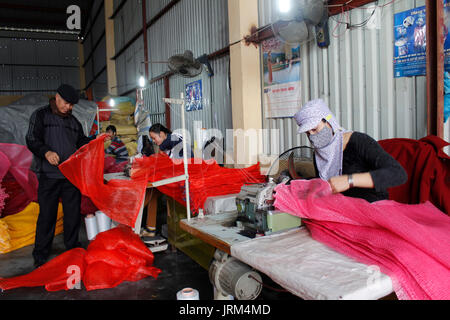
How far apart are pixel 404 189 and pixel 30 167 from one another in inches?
156

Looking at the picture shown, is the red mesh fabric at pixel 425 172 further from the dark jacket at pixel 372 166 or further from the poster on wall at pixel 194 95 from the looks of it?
the poster on wall at pixel 194 95

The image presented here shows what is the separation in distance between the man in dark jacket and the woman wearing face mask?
2.33 meters

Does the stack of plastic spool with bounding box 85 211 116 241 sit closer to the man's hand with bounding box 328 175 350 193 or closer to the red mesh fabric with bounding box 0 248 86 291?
the red mesh fabric with bounding box 0 248 86 291

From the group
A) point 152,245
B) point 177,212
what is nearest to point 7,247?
point 152,245

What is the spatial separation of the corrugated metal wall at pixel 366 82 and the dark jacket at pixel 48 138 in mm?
2339

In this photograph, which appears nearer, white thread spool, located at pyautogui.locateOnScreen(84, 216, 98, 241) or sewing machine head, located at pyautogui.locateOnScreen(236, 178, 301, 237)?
sewing machine head, located at pyautogui.locateOnScreen(236, 178, 301, 237)

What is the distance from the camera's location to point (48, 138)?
3.23 m

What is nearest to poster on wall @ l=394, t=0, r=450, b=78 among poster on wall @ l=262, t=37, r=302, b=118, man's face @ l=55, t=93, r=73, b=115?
poster on wall @ l=262, t=37, r=302, b=118

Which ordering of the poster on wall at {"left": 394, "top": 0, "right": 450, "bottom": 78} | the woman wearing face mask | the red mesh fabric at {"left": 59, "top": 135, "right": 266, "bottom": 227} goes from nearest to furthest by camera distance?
the woman wearing face mask, the poster on wall at {"left": 394, "top": 0, "right": 450, "bottom": 78}, the red mesh fabric at {"left": 59, "top": 135, "right": 266, "bottom": 227}

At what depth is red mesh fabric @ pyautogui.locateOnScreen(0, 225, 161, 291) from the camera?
2.73m

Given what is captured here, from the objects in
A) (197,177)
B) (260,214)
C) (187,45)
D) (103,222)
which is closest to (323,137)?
(260,214)

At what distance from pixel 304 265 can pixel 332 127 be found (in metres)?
0.89

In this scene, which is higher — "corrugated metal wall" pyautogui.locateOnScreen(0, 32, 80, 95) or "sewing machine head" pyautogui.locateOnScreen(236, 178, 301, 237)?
"corrugated metal wall" pyautogui.locateOnScreen(0, 32, 80, 95)
